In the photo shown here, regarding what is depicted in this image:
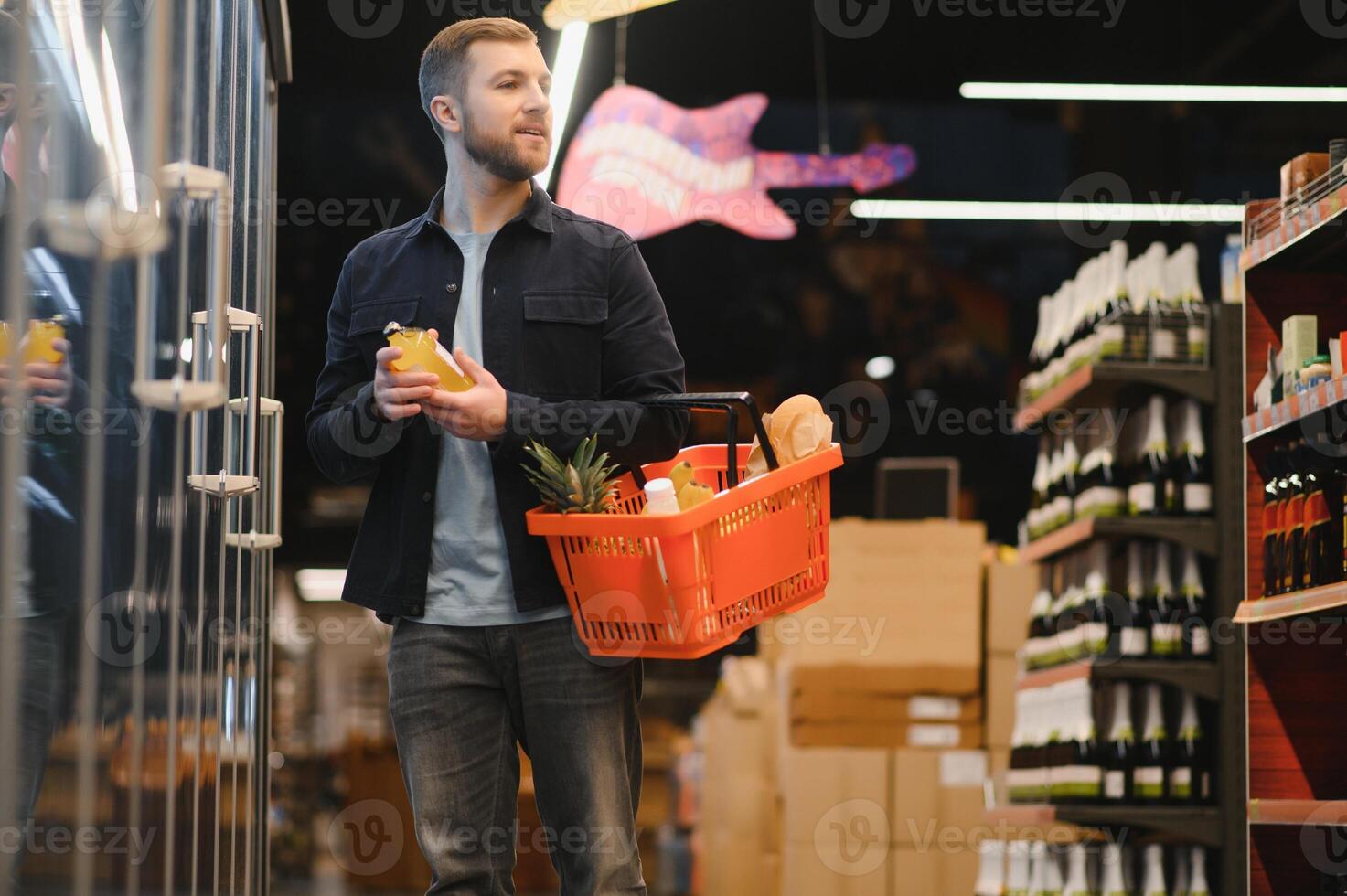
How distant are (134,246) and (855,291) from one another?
410 inches

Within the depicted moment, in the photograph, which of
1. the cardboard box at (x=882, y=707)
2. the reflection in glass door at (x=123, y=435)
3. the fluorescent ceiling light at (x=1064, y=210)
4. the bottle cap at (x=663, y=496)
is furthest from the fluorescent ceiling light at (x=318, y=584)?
the bottle cap at (x=663, y=496)

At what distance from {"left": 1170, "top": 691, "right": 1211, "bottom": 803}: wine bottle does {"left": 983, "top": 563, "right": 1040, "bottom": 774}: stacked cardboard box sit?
170 cm

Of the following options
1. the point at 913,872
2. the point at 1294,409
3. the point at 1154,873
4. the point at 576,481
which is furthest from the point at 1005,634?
the point at 576,481

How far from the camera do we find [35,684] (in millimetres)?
1919

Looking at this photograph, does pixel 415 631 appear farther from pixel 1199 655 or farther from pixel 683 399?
pixel 1199 655

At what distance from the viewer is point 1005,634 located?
7.40 meters

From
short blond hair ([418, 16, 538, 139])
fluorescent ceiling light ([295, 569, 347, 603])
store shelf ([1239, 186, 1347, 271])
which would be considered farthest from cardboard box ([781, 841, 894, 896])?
fluorescent ceiling light ([295, 569, 347, 603])

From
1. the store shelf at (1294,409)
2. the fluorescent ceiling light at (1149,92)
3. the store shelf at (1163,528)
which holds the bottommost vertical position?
the store shelf at (1163,528)

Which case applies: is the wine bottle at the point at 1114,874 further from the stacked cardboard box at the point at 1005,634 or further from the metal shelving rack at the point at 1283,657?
the stacked cardboard box at the point at 1005,634

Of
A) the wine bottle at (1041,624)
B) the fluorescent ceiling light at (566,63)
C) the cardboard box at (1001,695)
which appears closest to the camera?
the fluorescent ceiling light at (566,63)

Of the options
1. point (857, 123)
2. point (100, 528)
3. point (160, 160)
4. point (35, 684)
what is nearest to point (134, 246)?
point (160, 160)

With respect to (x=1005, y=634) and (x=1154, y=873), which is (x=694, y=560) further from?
(x=1005, y=634)

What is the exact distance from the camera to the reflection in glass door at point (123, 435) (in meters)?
1.86

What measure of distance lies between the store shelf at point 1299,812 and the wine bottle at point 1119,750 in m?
1.15
